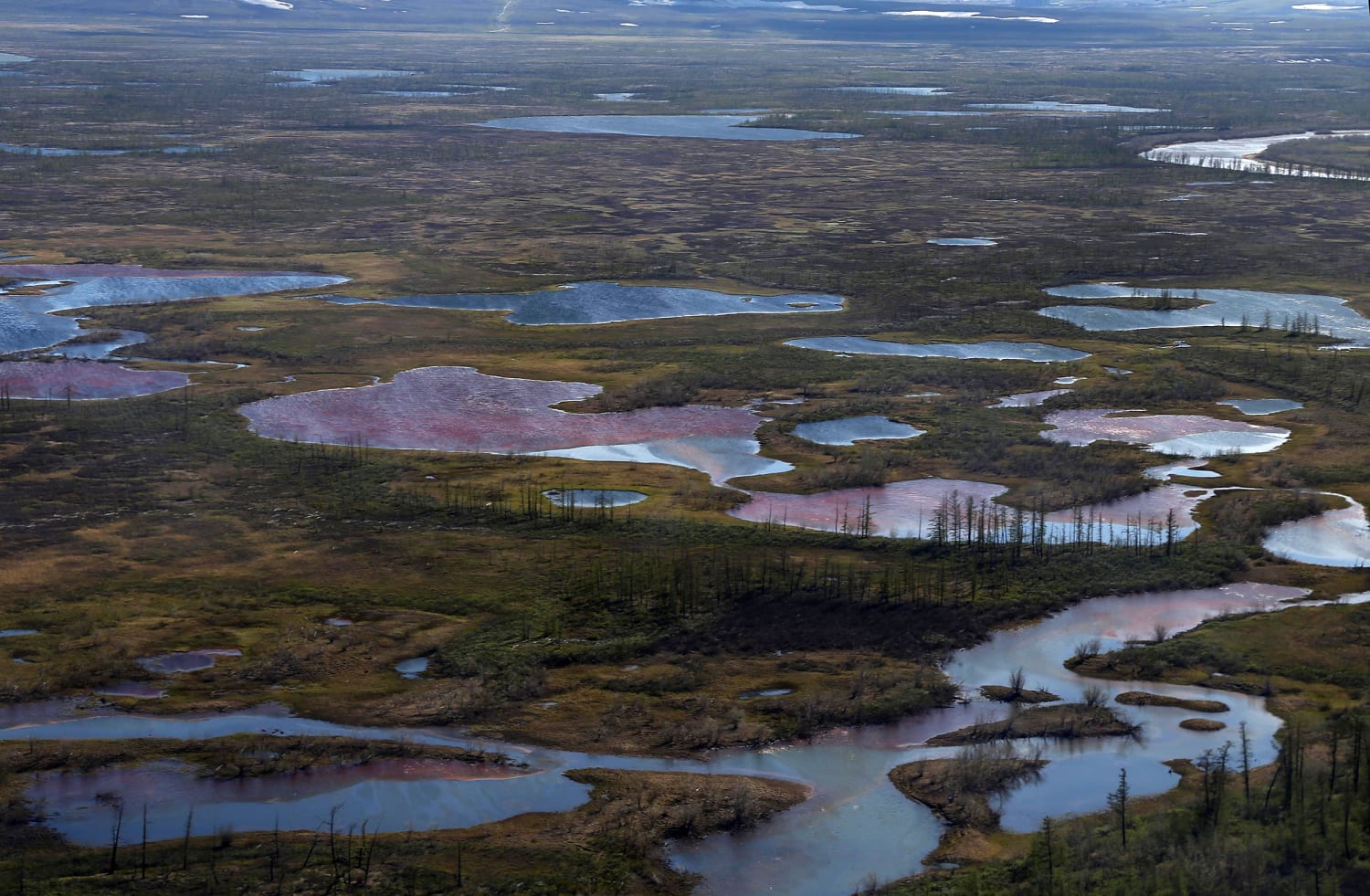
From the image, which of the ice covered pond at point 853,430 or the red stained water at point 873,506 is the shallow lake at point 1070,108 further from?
the red stained water at point 873,506

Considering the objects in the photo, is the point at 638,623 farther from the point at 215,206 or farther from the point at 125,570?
the point at 215,206

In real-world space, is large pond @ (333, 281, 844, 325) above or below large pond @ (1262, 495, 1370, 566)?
above

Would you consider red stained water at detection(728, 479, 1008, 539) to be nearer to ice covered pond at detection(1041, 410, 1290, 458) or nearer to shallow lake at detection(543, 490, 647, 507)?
shallow lake at detection(543, 490, 647, 507)

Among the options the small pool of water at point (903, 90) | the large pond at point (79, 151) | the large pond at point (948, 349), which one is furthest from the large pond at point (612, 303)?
the small pool of water at point (903, 90)

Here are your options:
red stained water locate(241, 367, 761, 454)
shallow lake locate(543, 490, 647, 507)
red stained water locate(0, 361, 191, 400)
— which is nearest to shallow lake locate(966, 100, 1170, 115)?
red stained water locate(241, 367, 761, 454)

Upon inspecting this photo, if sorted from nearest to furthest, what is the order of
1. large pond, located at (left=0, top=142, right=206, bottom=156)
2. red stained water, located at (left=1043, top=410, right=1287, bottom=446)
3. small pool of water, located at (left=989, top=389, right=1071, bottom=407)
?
red stained water, located at (left=1043, top=410, right=1287, bottom=446) < small pool of water, located at (left=989, top=389, right=1071, bottom=407) < large pond, located at (left=0, top=142, right=206, bottom=156)

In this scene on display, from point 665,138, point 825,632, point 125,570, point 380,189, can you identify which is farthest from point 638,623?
point 665,138
